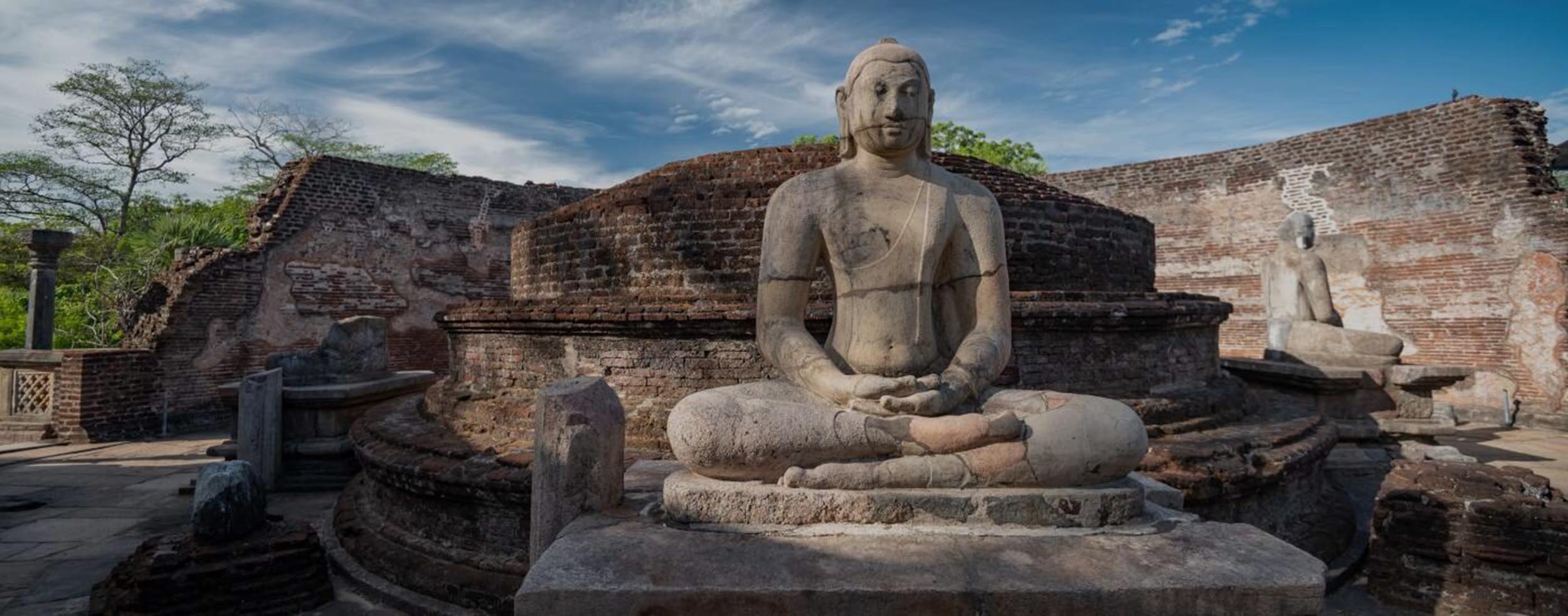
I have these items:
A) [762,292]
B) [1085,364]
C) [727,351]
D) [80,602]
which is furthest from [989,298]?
[80,602]

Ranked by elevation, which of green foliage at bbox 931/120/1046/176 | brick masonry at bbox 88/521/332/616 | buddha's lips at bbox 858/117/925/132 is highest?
green foliage at bbox 931/120/1046/176

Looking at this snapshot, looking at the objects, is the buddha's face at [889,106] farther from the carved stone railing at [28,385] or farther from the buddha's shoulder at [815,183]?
the carved stone railing at [28,385]

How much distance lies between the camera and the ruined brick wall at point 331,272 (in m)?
12.2

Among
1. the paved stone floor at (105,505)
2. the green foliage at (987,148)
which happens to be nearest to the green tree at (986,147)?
the green foliage at (987,148)

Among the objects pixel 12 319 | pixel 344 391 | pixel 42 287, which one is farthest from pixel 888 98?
pixel 12 319

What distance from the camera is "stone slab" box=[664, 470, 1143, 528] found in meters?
2.41

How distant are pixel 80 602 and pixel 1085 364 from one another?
22.3ft

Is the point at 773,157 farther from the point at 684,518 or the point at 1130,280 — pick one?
the point at 684,518

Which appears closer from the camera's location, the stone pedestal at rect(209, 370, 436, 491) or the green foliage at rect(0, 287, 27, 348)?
the stone pedestal at rect(209, 370, 436, 491)

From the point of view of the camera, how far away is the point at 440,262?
14.9 meters

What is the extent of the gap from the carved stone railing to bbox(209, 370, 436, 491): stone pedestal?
19.1 feet

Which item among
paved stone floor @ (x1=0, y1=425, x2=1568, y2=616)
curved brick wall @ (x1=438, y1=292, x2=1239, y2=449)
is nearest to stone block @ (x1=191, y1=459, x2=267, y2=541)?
paved stone floor @ (x1=0, y1=425, x2=1568, y2=616)

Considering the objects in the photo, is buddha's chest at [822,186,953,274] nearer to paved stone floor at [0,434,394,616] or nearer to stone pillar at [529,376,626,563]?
stone pillar at [529,376,626,563]

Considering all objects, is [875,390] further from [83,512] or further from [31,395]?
[31,395]
